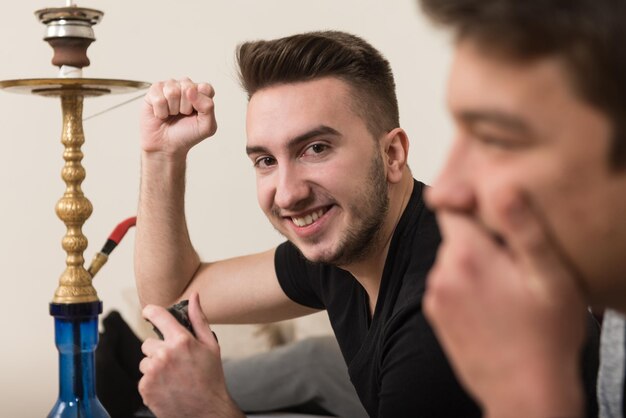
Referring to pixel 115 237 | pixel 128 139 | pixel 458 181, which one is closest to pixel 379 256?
pixel 115 237

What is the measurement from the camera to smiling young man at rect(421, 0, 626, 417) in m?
0.73

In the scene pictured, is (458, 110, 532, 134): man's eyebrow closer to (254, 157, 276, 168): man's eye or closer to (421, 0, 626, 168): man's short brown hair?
(421, 0, 626, 168): man's short brown hair

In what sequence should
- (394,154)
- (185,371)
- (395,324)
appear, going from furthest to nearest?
(394,154)
(395,324)
(185,371)

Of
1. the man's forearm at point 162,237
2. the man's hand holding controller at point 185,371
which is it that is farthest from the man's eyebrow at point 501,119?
the man's forearm at point 162,237

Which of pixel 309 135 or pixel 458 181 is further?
pixel 309 135

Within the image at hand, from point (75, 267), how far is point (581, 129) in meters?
0.96

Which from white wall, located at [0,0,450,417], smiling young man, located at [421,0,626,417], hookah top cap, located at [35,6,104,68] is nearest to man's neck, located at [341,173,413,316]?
hookah top cap, located at [35,6,104,68]

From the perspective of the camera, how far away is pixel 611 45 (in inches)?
28.2

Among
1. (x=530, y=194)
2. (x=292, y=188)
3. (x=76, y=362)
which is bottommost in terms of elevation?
(x=76, y=362)

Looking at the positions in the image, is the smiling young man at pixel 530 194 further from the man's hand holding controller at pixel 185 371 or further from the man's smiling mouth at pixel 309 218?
the man's smiling mouth at pixel 309 218

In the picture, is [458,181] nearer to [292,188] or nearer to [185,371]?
[185,371]

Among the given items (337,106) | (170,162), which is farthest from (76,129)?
(337,106)

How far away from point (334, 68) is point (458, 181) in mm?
953

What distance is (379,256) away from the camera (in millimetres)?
1698
